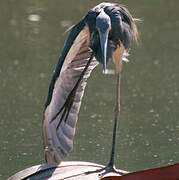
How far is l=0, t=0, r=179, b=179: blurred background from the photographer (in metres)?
4.26

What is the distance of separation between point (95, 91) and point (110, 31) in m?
1.59

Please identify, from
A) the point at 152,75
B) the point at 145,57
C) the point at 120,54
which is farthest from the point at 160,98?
the point at 120,54

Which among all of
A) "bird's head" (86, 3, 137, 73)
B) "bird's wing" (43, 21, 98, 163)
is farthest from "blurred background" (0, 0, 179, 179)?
"bird's head" (86, 3, 137, 73)

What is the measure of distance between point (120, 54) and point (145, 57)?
230 cm

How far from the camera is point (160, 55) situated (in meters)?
6.21

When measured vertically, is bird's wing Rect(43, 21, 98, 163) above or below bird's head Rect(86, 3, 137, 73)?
below

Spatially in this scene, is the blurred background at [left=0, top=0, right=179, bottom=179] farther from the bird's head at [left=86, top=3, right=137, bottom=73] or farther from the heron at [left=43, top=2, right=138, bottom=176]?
the bird's head at [left=86, top=3, right=137, bottom=73]

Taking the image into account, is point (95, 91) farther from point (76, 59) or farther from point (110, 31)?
point (110, 31)

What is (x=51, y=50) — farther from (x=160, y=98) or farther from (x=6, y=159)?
(x=6, y=159)

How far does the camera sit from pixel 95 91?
5.36m

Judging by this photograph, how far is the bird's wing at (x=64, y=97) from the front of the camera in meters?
3.83

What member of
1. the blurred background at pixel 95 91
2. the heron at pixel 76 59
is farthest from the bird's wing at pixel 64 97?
the blurred background at pixel 95 91

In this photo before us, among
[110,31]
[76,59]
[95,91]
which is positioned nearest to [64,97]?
[76,59]

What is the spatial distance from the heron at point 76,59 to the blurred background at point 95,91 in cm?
27
